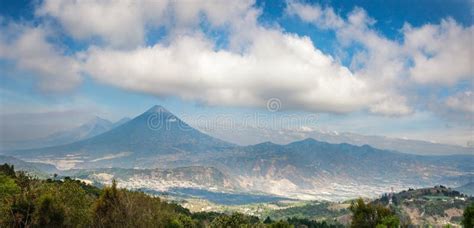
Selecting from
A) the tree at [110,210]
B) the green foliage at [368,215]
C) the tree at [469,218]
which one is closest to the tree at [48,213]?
the tree at [110,210]

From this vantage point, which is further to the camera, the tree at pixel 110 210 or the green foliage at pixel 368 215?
the green foliage at pixel 368 215

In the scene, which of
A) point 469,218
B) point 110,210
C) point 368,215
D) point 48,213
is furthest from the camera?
point 368,215

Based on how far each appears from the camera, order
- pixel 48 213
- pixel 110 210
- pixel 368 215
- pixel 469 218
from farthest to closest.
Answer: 1. pixel 368 215
2. pixel 469 218
3. pixel 110 210
4. pixel 48 213

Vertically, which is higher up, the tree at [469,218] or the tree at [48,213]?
the tree at [48,213]

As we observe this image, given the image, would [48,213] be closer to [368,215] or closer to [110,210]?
[110,210]

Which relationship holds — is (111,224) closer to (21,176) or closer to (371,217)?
(371,217)

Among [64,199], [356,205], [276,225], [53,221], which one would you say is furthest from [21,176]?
[356,205]

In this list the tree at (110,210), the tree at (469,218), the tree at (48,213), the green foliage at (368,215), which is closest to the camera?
the tree at (48,213)

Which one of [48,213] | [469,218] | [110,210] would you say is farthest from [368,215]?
[48,213]

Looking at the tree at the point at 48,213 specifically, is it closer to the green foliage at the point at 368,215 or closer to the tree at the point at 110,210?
the tree at the point at 110,210

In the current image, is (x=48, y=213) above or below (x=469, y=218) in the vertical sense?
above

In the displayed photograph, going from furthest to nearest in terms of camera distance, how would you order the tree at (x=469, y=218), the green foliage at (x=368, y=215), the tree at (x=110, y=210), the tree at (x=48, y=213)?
1. the green foliage at (x=368, y=215)
2. the tree at (x=469, y=218)
3. the tree at (x=110, y=210)
4. the tree at (x=48, y=213)
